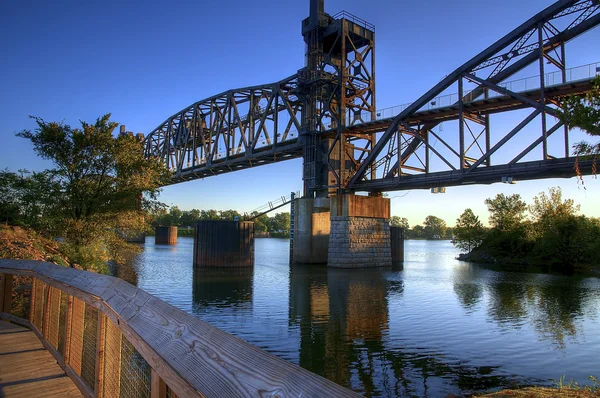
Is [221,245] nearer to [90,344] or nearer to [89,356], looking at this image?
[90,344]

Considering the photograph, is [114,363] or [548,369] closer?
[114,363]

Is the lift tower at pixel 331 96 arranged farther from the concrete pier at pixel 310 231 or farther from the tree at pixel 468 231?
the tree at pixel 468 231

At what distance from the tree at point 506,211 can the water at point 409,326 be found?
1428 inches

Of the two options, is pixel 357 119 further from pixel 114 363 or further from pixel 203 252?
Result: pixel 114 363

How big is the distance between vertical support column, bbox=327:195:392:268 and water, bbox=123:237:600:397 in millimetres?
8605

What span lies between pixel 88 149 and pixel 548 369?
2611 cm

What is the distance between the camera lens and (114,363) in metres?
Answer: 4.88

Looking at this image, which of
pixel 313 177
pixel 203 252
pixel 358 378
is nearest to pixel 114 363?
pixel 358 378

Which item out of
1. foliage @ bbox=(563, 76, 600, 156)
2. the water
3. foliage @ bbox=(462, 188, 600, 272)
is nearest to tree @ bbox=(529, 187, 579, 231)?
foliage @ bbox=(462, 188, 600, 272)

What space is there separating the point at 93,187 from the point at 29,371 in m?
21.2

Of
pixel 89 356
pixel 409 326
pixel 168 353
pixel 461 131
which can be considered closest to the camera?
pixel 168 353

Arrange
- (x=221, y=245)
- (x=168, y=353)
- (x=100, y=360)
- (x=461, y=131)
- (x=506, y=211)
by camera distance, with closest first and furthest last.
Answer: (x=168, y=353) < (x=100, y=360) < (x=461, y=131) < (x=221, y=245) < (x=506, y=211)

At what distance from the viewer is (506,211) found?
75.1m

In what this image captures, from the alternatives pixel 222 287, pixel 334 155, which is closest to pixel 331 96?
pixel 334 155
